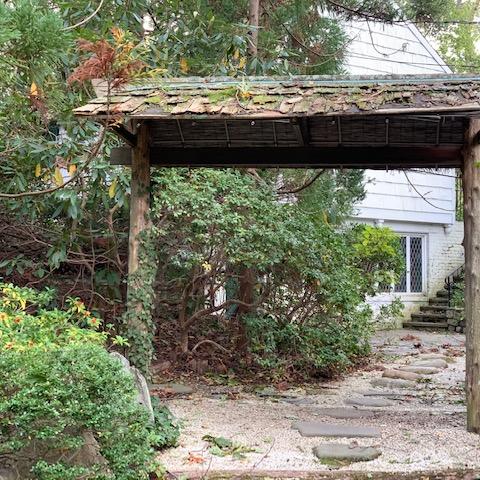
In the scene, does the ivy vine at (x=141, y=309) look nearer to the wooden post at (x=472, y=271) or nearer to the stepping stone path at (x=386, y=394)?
the wooden post at (x=472, y=271)

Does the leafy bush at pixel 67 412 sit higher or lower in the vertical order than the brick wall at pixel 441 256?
lower

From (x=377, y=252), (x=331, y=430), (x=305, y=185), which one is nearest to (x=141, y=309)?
(x=331, y=430)

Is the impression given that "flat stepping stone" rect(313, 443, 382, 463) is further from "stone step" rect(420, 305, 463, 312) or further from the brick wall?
the brick wall

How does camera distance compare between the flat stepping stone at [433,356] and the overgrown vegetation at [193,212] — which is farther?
the flat stepping stone at [433,356]

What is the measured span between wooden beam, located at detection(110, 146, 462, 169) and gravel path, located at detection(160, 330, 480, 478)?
2603 mm

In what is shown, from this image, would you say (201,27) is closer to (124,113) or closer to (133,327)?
(124,113)

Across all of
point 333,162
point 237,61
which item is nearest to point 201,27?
point 237,61

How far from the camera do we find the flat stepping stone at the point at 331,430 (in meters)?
5.67

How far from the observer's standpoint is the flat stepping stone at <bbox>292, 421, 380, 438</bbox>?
5672 mm

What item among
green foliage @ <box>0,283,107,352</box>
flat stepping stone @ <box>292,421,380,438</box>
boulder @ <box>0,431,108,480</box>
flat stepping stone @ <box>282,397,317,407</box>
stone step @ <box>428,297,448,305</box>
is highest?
green foliage @ <box>0,283,107,352</box>

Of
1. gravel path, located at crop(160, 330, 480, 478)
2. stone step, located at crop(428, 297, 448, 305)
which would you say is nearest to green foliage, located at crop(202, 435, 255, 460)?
gravel path, located at crop(160, 330, 480, 478)

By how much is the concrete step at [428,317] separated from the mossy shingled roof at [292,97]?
449 inches

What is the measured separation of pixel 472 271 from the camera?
5719 mm

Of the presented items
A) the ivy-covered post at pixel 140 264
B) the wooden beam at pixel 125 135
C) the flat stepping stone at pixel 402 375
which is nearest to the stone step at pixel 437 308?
the flat stepping stone at pixel 402 375
